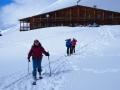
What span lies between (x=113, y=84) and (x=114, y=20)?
43.5m

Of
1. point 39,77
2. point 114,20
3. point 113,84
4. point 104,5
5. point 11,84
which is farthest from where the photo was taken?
point 104,5

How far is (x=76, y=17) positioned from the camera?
5159 cm

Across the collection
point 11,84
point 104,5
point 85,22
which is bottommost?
point 11,84

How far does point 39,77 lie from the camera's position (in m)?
9.12

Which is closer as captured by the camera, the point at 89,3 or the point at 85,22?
the point at 85,22

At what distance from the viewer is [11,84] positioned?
27.7 feet

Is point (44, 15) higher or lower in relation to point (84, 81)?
higher

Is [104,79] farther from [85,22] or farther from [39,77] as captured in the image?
[85,22]

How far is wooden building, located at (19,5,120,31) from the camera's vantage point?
5019 centimetres

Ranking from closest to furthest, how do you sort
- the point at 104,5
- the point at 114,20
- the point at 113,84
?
the point at 113,84
the point at 114,20
the point at 104,5

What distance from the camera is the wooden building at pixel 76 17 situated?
50.2 metres

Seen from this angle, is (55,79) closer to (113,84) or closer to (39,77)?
(39,77)

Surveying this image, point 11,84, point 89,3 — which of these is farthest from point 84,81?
point 89,3

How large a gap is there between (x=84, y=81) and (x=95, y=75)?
1.12 meters
